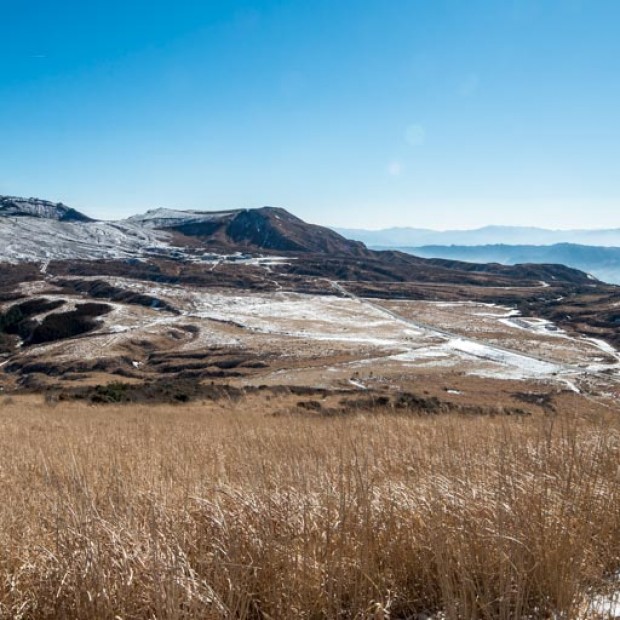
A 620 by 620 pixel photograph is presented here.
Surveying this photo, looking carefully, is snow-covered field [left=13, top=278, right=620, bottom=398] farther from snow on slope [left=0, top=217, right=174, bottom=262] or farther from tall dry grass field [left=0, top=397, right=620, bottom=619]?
snow on slope [left=0, top=217, right=174, bottom=262]

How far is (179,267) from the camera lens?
5418 inches

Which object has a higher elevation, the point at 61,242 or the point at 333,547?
the point at 61,242

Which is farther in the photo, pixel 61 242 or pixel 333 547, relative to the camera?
pixel 61 242

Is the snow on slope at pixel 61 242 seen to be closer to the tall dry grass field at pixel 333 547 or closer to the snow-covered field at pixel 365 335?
the snow-covered field at pixel 365 335

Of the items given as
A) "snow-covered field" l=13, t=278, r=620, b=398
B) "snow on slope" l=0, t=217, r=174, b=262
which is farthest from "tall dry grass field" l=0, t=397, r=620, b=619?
"snow on slope" l=0, t=217, r=174, b=262

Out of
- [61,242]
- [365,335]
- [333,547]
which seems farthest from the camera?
[61,242]

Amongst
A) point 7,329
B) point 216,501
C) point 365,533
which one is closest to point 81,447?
point 216,501

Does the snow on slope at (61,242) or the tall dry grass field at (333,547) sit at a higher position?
the snow on slope at (61,242)

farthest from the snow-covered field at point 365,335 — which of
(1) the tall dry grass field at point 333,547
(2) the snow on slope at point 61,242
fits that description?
(2) the snow on slope at point 61,242

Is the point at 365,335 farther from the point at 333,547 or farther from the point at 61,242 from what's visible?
the point at 61,242

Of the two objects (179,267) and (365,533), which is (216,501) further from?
(179,267)

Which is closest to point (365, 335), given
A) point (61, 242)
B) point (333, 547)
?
point (333, 547)

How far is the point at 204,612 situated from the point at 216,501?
3.85ft

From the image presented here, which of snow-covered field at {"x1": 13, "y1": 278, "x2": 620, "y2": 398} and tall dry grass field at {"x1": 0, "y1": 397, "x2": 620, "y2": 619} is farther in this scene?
snow-covered field at {"x1": 13, "y1": 278, "x2": 620, "y2": 398}
